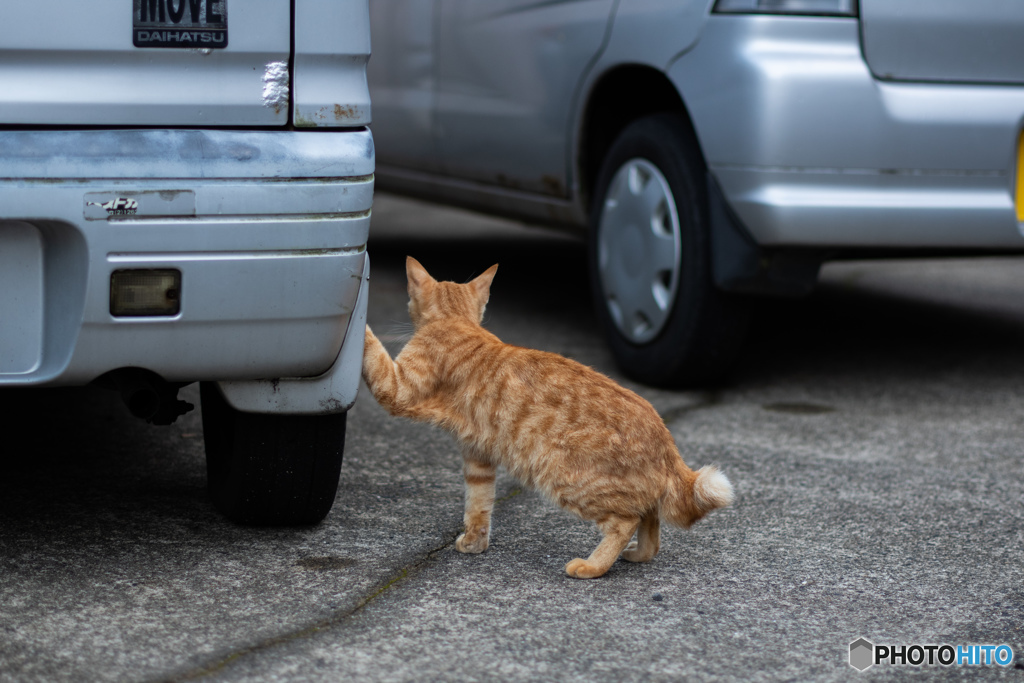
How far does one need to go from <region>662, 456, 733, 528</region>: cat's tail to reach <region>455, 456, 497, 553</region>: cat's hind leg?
38 centimetres

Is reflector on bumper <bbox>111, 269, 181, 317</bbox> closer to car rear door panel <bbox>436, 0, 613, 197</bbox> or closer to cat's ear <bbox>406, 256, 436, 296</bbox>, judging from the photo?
cat's ear <bbox>406, 256, 436, 296</bbox>

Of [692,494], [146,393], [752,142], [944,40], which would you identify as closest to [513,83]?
[752,142]

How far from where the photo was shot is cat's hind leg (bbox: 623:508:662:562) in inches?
96.6

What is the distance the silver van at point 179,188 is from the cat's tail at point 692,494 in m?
0.73

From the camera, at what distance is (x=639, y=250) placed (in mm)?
3852

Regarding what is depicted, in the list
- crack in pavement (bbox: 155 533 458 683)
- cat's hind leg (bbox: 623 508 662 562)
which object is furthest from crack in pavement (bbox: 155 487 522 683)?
cat's hind leg (bbox: 623 508 662 562)

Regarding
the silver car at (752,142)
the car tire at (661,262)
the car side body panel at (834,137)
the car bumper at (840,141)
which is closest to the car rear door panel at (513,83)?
the silver car at (752,142)

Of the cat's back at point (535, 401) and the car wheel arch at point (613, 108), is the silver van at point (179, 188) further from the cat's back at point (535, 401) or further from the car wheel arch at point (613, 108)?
the car wheel arch at point (613, 108)

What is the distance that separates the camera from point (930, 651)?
6.86ft

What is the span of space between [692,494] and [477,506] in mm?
451

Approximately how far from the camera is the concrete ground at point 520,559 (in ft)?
6.59

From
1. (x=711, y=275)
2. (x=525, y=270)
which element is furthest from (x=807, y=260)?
(x=525, y=270)

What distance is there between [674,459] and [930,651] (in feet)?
1.95

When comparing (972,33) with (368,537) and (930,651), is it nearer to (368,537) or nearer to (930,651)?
(930,651)
